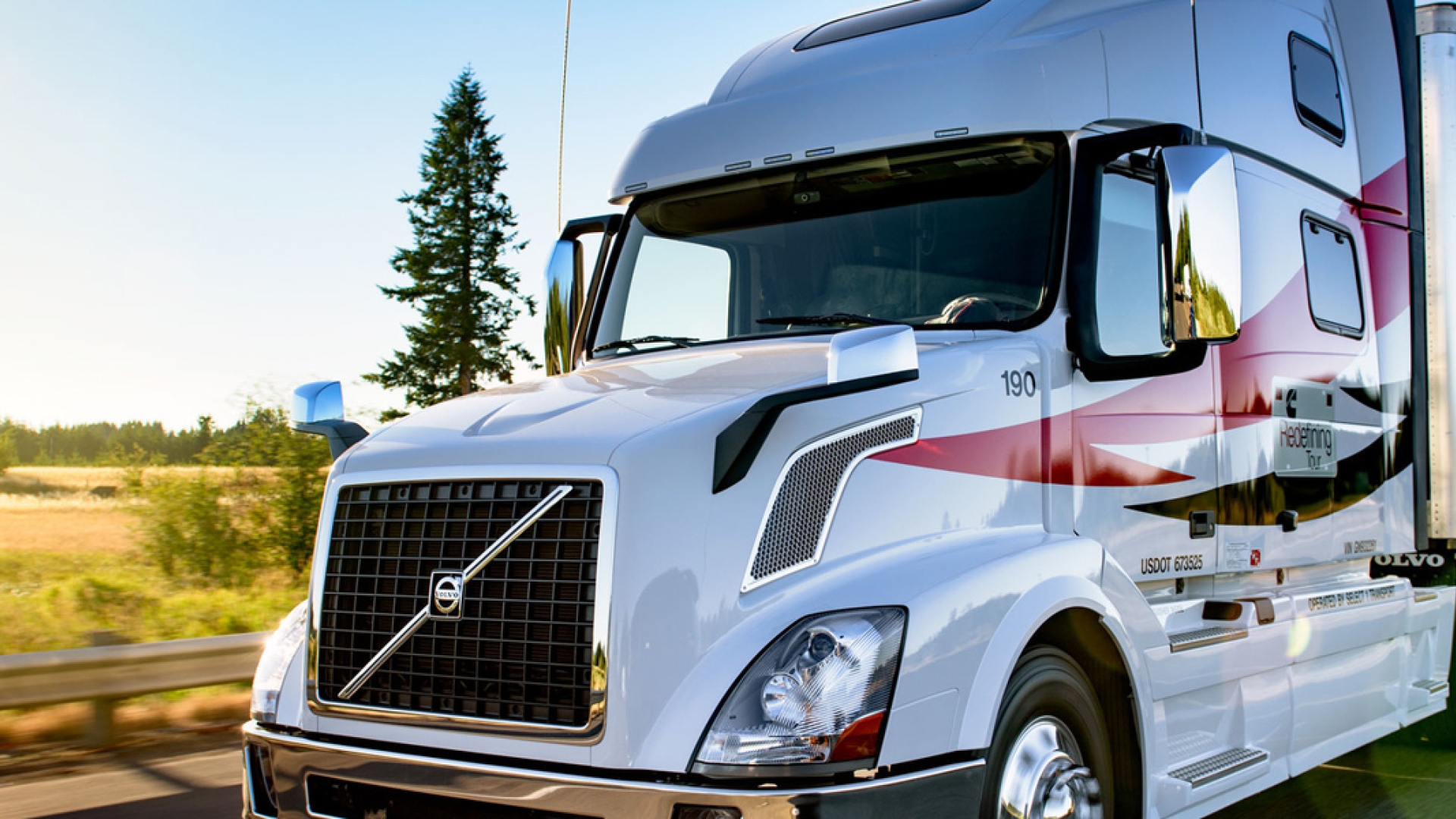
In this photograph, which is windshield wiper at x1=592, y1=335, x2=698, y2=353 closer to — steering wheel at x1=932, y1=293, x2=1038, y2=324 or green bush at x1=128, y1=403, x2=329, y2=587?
steering wheel at x1=932, y1=293, x2=1038, y2=324

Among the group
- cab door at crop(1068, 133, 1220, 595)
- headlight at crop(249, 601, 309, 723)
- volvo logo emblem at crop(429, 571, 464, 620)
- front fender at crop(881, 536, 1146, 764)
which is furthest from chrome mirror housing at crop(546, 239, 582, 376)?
front fender at crop(881, 536, 1146, 764)

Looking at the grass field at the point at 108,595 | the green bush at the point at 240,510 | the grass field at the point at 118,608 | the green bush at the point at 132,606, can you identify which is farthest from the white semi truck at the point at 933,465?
the green bush at the point at 240,510

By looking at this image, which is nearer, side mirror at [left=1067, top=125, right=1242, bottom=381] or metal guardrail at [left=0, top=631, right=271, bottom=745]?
side mirror at [left=1067, top=125, right=1242, bottom=381]

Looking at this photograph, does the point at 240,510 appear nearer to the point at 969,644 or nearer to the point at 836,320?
the point at 836,320

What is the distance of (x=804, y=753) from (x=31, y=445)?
112 ft

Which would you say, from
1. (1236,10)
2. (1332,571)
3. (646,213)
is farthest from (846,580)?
(1332,571)

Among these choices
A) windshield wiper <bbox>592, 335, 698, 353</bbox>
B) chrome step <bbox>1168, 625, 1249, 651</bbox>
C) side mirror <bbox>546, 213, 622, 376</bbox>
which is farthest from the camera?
side mirror <bbox>546, 213, 622, 376</bbox>

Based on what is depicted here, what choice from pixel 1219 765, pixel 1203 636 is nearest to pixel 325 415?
pixel 1203 636

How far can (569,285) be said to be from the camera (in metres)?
5.70

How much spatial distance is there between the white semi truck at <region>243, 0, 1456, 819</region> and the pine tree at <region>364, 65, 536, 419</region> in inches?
1530

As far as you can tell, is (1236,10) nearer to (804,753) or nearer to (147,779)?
(804,753)

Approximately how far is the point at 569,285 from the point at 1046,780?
9.76 ft

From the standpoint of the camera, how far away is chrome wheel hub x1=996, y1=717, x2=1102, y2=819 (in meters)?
3.65

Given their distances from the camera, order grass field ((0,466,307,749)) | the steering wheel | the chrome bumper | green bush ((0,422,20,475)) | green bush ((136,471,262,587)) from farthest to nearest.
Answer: green bush ((0,422,20,475)), green bush ((136,471,262,587)), grass field ((0,466,307,749)), the steering wheel, the chrome bumper
